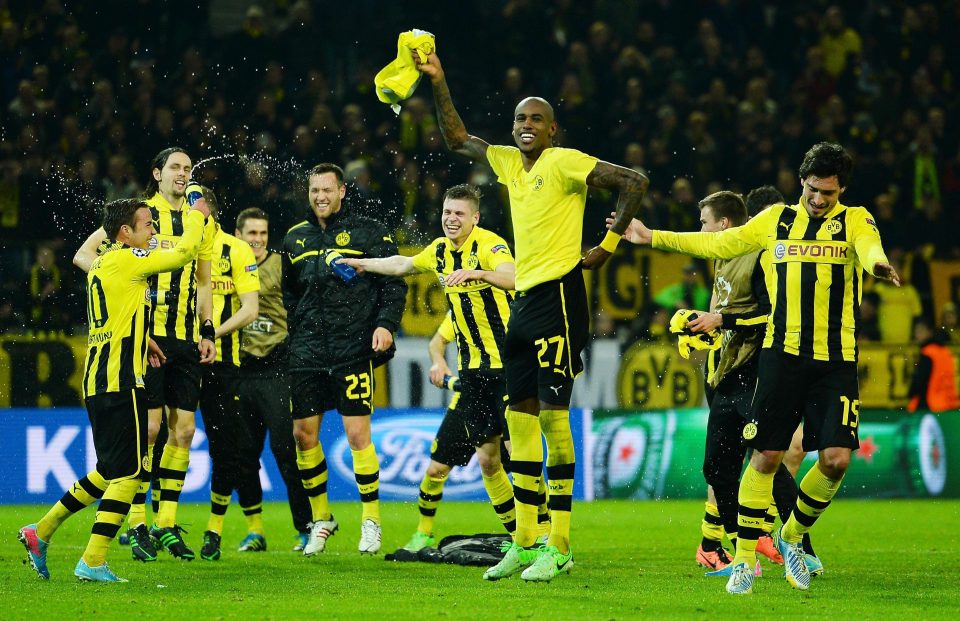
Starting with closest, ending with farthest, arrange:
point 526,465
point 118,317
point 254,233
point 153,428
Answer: point 526,465 → point 118,317 → point 153,428 → point 254,233

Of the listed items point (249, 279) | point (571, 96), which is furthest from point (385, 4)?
point (249, 279)

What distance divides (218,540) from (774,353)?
3.79 meters

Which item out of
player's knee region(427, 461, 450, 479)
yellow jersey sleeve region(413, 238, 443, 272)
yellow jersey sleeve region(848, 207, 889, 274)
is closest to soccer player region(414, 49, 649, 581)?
yellow jersey sleeve region(848, 207, 889, 274)

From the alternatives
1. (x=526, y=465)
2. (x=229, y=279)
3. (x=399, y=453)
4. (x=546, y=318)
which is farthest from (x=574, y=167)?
(x=399, y=453)

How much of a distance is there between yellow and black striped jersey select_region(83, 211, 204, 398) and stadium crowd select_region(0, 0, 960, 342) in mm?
6307

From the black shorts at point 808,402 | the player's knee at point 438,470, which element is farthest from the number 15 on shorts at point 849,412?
the player's knee at point 438,470

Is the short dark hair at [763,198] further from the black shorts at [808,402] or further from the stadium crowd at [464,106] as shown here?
→ the stadium crowd at [464,106]

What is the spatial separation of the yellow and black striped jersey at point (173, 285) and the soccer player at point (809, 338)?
3.21 meters

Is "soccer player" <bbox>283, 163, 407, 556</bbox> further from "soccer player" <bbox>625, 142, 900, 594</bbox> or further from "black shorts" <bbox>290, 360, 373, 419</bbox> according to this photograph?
"soccer player" <bbox>625, 142, 900, 594</bbox>

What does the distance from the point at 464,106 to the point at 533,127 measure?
405 inches

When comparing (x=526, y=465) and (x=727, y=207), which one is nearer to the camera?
(x=526, y=465)

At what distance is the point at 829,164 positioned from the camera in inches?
263

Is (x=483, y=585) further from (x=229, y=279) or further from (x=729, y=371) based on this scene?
(x=229, y=279)

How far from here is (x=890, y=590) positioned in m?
6.85
